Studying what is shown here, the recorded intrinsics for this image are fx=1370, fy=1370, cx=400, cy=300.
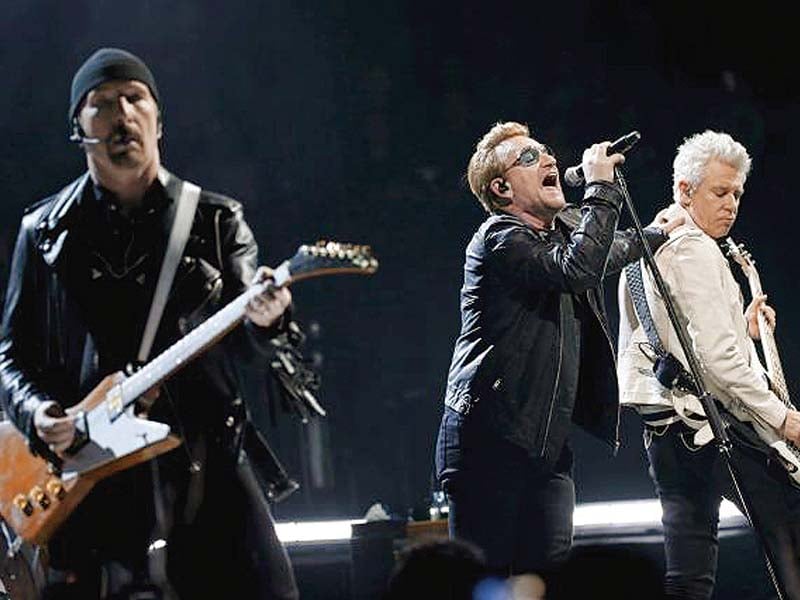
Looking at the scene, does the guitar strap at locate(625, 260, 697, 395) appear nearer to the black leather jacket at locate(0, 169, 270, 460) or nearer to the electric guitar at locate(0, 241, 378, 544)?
the electric guitar at locate(0, 241, 378, 544)

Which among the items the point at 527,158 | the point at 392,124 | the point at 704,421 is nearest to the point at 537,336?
the point at 527,158

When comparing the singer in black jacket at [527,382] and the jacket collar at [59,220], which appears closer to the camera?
the jacket collar at [59,220]

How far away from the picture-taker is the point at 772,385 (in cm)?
411

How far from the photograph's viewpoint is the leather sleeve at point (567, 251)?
11.7 ft

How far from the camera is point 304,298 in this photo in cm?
733

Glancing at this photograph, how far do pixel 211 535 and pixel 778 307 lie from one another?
15.4ft

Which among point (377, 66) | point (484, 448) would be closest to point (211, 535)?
point (484, 448)

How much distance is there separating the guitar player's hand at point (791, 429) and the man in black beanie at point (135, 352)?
1637 millimetres

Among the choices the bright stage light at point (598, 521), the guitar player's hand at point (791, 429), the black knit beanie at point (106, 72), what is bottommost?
the bright stage light at point (598, 521)

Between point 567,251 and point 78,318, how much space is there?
4.28 ft

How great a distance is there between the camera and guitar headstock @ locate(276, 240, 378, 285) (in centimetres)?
284

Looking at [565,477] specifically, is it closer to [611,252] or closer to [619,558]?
[611,252]

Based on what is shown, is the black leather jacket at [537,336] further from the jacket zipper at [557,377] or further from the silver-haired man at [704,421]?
the silver-haired man at [704,421]

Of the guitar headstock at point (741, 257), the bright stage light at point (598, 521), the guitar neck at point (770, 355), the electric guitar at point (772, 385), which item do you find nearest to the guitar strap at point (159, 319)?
the electric guitar at point (772, 385)
